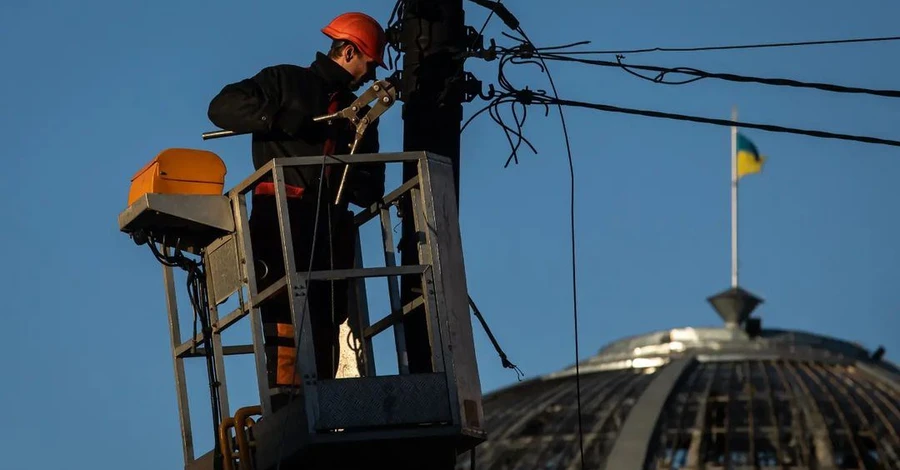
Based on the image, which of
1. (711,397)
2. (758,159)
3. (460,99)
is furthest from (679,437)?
(460,99)

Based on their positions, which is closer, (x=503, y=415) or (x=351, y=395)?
(x=351, y=395)

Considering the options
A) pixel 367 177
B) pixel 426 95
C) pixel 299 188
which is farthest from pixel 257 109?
pixel 426 95

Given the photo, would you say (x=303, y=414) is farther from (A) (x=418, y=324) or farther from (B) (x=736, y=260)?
(B) (x=736, y=260)

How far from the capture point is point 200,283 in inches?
538

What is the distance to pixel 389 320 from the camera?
1369 centimetres

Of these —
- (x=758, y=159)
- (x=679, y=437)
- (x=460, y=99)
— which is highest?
(x=460, y=99)

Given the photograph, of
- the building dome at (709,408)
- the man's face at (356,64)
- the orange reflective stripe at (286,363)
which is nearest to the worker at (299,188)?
the orange reflective stripe at (286,363)

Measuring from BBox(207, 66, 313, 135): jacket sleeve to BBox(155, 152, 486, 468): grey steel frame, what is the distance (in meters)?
0.33

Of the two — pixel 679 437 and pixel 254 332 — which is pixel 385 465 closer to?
pixel 254 332

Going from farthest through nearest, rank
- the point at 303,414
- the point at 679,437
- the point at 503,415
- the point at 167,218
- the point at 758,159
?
the point at 758,159, the point at 503,415, the point at 679,437, the point at 167,218, the point at 303,414

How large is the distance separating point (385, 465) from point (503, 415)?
23.0 meters

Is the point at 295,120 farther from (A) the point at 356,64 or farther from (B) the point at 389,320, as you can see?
(B) the point at 389,320

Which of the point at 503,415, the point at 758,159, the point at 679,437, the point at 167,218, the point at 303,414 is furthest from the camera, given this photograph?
the point at 758,159

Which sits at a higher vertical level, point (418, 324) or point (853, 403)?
point (418, 324)
